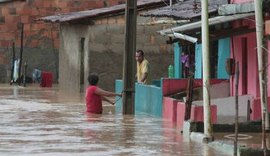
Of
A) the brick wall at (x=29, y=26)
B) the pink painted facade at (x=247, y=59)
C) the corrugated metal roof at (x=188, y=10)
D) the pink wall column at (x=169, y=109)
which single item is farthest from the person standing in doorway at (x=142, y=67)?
the brick wall at (x=29, y=26)

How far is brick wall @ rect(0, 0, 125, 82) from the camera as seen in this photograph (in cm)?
3991

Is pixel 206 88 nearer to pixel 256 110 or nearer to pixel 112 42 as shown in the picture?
pixel 256 110

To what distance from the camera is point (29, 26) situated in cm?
4050

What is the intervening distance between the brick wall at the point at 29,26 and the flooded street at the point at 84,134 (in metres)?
18.4

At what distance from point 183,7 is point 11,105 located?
5.77 meters

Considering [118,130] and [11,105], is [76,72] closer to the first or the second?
[11,105]

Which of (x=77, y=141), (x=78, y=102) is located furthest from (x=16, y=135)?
(x=78, y=102)

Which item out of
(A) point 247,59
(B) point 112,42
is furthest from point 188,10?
(B) point 112,42

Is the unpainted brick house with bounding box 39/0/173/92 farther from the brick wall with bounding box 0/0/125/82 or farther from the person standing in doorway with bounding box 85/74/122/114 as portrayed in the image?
the person standing in doorway with bounding box 85/74/122/114

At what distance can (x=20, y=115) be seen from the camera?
19.1m

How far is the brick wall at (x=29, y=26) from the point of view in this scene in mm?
39906

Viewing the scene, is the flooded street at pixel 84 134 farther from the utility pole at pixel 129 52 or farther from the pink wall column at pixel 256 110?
the pink wall column at pixel 256 110

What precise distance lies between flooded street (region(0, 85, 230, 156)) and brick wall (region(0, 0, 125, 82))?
18.4 meters

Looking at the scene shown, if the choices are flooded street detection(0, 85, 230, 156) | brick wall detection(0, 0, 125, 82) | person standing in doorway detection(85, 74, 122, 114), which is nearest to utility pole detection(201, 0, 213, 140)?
flooded street detection(0, 85, 230, 156)
